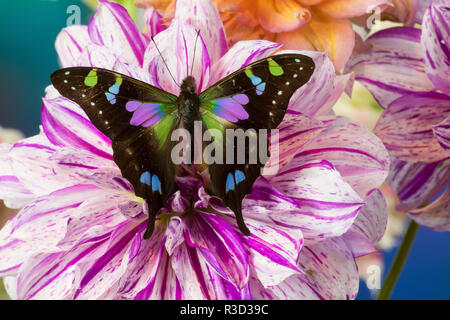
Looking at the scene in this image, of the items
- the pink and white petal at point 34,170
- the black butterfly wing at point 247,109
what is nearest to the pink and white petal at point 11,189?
the pink and white petal at point 34,170

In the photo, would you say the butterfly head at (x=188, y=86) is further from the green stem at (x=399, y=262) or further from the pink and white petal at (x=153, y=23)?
the green stem at (x=399, y=262)

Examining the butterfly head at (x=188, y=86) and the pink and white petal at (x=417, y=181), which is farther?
the pink and white petal at (x=417, y=181)

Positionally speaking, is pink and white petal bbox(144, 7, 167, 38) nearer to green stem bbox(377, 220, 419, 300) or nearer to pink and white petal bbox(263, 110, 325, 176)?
pink and white petal bbox(263, 110, 325, 176)

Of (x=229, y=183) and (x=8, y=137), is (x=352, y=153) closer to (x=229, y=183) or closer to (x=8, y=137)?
(x=229, y=183)

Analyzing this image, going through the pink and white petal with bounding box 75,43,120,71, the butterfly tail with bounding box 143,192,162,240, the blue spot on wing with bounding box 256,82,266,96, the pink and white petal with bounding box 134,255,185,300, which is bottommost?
the pink and white petal with bounding box 134,255,185,300

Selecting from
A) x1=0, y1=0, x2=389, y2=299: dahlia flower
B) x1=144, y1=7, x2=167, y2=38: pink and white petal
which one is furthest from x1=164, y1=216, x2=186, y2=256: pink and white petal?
x1=144, y1=7, x2=167, y2=38: pink and white petal

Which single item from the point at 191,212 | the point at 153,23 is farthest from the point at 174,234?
the point at 153,23

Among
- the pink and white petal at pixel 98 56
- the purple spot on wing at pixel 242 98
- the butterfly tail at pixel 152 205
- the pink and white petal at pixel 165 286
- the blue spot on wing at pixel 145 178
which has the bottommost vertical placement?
the pink and white petal at pixel 165 286
